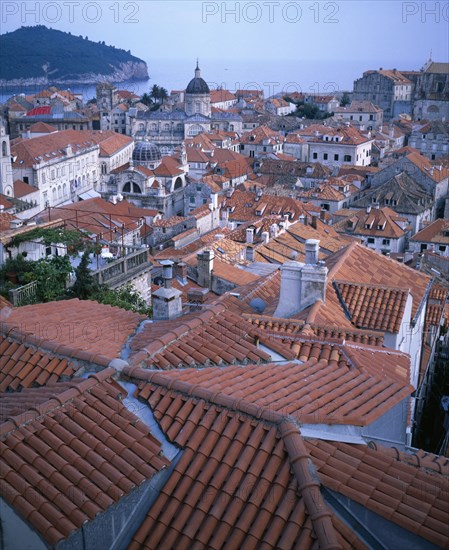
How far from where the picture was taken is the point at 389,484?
401 cm

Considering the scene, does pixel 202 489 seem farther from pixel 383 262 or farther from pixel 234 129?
pixel 234 129

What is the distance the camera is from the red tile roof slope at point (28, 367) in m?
5.11

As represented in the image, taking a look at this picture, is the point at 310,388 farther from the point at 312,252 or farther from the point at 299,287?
the point at 312,252

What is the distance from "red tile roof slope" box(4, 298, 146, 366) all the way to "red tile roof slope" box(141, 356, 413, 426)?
33.9 inches

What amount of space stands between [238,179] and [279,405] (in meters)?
38.8

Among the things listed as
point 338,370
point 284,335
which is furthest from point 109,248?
point 338,370

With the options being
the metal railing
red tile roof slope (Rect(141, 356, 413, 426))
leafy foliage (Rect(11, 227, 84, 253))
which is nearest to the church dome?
leafy foliage (Rect(11, 227, 84, 253))

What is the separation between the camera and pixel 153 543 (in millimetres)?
3846

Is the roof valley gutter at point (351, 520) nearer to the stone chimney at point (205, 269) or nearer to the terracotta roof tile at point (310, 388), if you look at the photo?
the terracotta roof tile at point (310, 388)

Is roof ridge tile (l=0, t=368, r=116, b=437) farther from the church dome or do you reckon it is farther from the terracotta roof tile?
the church dome

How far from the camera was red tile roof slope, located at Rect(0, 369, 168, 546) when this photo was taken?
371 cm

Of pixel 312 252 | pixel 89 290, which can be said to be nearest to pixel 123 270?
pixel 89 290

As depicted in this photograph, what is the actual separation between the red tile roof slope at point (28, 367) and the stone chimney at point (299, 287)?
4.12 meters

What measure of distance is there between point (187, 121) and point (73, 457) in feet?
188
